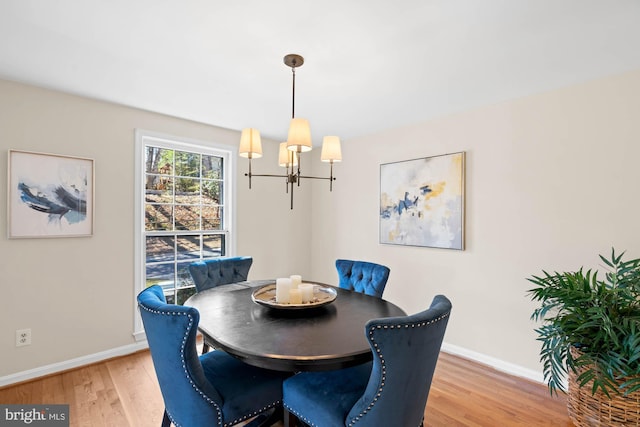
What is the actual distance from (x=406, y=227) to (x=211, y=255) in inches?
90.0

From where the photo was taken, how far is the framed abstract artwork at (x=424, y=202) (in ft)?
10.3

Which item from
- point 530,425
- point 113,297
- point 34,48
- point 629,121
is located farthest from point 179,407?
point 629,121

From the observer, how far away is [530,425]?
6.98 feet

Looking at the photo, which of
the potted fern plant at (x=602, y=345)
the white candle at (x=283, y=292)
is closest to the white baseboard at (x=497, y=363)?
the potted fern plant at (x=602, y=345)

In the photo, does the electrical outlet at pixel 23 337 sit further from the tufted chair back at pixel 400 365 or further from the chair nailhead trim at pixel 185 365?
the tufted chair back at pixel 400 365

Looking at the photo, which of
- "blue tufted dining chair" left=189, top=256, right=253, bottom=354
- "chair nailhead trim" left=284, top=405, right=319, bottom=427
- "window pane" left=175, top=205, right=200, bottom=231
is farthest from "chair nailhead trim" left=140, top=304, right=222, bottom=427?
"window pane" left=175, top=205, right=200, bottom=231

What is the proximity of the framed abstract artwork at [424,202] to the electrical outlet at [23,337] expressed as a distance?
3.42 meters

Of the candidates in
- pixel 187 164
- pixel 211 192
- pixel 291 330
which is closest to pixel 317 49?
pixel 291 330

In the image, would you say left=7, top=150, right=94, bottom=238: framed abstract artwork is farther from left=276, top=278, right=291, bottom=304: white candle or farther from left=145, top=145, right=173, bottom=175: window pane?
left=276, top=278, right=291, bottom=304: white candle

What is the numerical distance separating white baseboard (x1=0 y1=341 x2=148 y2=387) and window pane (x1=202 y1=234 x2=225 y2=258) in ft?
3.60

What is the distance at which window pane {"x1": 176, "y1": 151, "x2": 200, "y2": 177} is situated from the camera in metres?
3.53

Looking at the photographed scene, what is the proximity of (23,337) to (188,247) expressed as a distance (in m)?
1.50

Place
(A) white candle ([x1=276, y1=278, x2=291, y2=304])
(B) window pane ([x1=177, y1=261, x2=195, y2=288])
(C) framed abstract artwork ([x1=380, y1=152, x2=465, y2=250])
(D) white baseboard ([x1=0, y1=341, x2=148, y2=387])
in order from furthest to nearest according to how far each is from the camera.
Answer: (B) window pane ([x1=177, y1=261, x2=195, y2=288])
(C) framed abstract artwork ([x1=380, y1=152, x2=465, y2=250])
(D) white baseboard ([x1=0, y1=341, x2=148, y2=387])
(A) white candle ([x1=276, y1=278, x2=291, y2=304])

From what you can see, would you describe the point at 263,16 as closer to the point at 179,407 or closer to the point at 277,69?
the point at 277,69
